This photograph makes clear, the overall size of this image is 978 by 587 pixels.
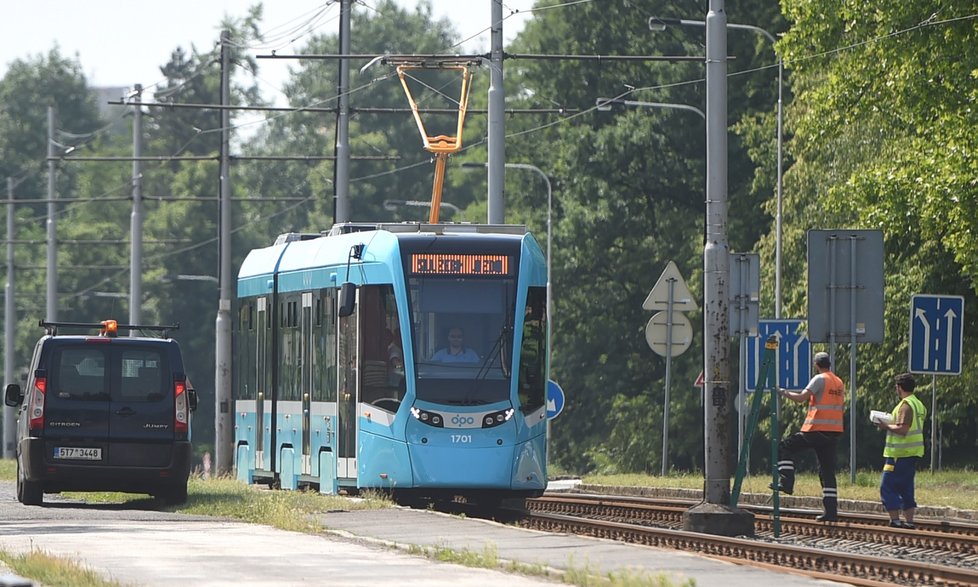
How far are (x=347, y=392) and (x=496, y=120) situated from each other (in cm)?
887

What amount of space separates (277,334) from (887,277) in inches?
745

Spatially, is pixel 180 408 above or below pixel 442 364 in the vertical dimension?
below

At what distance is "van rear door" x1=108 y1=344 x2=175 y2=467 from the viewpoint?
2459 cm

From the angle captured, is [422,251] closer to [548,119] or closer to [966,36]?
[966,36]

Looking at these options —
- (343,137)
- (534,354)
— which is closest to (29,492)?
(534,354)

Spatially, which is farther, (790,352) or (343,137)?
(343,137)

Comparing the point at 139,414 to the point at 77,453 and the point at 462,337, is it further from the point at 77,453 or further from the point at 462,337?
the point at 462,337

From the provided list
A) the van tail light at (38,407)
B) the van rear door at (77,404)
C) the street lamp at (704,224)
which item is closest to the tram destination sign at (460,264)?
the van rear door at (77,404)

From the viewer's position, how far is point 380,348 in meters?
23.9

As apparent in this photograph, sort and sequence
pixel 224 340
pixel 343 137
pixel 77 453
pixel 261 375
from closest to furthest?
pixel 77 453, pixel 261 375, pixel 343 137, pixel 224 340

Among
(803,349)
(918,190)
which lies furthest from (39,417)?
(918,190)

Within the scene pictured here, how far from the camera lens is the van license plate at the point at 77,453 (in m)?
24.5

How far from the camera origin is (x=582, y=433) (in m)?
66.9

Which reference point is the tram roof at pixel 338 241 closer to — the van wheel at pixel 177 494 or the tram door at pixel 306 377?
the tram door at pixel 306 377
